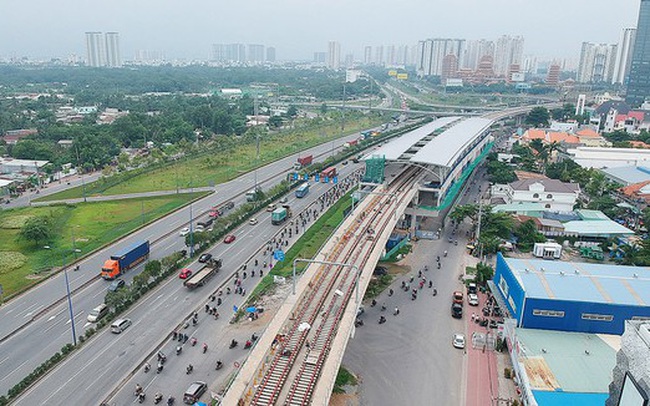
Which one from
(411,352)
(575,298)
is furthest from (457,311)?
(575,298)

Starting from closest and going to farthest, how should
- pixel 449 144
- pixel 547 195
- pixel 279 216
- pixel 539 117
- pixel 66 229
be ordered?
pixel 66 229, pixel 279 216, pixel 547 195, pixel 449 144, pixel 539 117

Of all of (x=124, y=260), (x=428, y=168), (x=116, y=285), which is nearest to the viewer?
(x=116, y=285)

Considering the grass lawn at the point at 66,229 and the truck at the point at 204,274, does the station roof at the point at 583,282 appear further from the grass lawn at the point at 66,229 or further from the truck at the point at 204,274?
the grass lawn at the point at 66,229

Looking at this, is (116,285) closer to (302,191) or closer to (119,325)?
(119,325)

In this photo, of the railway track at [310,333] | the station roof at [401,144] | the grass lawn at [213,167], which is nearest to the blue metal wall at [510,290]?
the railway track at [310,333]

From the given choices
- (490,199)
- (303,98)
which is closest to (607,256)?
(490,199)

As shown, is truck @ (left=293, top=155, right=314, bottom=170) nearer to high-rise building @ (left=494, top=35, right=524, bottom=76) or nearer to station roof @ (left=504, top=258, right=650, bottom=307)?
station roof @ (left=504, top=258, right=650, bottom=307)

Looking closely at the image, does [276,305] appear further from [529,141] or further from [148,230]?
[529,141]
